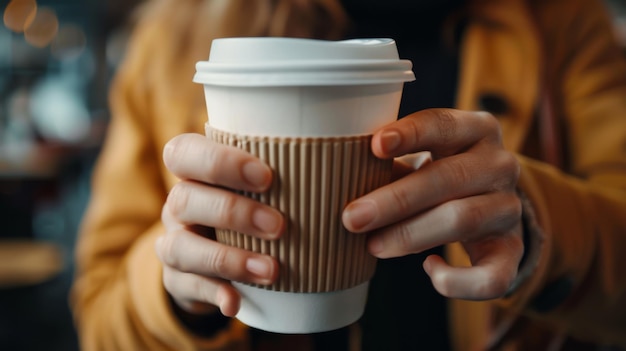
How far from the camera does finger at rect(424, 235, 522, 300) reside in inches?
12.1

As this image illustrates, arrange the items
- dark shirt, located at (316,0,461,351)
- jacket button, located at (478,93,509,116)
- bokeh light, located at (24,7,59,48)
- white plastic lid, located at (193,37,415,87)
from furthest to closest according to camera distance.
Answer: bokeh light, located at (24,7,59,48)
jacket button, located at (478,93,509,116)
dark shirt, located at (316,0,461,351)
white plastic lid, located at (193,37,415,87)

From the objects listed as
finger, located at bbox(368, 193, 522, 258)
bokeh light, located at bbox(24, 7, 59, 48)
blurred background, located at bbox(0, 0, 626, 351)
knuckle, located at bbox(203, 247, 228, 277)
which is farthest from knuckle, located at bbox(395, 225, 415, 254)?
bokeh light, located at bbox(24, 7, 59, 48)

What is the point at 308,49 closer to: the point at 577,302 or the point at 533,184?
the point at 533,184

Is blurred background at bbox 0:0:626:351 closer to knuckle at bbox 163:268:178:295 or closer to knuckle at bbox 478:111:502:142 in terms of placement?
knuckle at bbox 163:268:178:295

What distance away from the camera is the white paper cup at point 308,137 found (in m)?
0.26

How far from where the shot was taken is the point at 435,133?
0.29m

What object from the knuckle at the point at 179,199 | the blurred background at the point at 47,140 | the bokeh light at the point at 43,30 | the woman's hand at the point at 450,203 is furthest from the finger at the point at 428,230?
the bokeh light at the point at 43,30

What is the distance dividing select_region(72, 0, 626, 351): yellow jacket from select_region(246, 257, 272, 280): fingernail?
0.11 meters

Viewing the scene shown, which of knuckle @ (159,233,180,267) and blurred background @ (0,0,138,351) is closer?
knuckle @ (159,233,180,267)

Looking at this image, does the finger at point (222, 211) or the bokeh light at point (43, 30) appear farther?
the bokeh light at point (43, 30)

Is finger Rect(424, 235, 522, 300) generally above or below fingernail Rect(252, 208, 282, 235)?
below

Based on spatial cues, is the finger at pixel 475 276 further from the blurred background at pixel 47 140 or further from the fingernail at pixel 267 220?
the blurred background at pixel 47 140

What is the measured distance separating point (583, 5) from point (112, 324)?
0.61 meters

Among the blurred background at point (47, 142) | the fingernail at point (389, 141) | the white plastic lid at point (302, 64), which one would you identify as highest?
the white plastic lid at point (302, 64)
